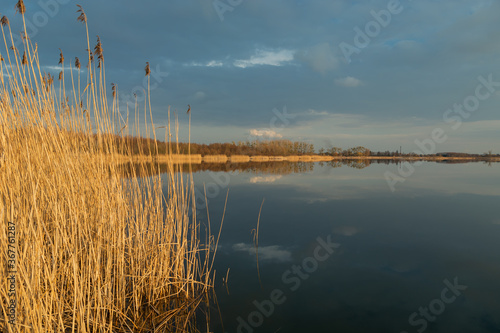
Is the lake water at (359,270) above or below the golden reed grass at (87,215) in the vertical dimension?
below

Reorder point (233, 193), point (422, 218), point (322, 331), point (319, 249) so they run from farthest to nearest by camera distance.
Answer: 1. point (233, 193)
2. point (422, 218)
3. point (319, 249)
4. point (322, 331)

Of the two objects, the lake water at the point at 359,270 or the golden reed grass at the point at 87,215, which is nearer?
the golden reed grass at the point at 87,215

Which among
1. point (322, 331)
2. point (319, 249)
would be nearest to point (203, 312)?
point (322, 331)

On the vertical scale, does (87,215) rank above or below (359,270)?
above

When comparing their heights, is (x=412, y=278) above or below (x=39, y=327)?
below

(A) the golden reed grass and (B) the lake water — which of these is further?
(B) the lake water

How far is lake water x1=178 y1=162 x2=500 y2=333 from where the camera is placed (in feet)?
9.72

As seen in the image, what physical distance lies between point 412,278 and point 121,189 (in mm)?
4036

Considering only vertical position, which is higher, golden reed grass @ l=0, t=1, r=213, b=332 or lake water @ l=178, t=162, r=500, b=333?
golden reed grass @ l=0, t=1, r=213, b=332

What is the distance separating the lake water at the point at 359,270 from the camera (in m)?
2.96

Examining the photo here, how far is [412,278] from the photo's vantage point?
152 inches

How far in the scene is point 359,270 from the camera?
411 cm

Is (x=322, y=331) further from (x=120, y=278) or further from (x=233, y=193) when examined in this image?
(x=233, y=193)

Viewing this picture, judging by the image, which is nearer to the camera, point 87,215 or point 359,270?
point 87,215
